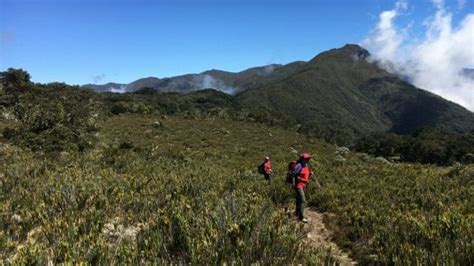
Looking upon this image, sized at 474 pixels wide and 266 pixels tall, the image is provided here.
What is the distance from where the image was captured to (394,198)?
11047mm

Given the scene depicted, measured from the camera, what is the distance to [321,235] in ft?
28.2

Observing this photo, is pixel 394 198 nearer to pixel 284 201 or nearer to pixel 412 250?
pixel 284 201

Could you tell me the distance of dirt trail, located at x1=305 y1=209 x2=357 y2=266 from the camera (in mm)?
6969

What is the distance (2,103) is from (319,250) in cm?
4301

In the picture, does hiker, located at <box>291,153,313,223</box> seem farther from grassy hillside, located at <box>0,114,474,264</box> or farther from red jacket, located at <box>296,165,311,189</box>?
grassy hillside, located at <box>0,114,474,264</box>

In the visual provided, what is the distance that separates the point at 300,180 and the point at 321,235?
5.05 feet

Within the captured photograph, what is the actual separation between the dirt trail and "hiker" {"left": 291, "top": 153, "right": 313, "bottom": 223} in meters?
0.37

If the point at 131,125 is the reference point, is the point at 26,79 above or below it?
above

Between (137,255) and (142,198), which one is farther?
(142,198)

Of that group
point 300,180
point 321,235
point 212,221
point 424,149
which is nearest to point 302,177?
point 300,180

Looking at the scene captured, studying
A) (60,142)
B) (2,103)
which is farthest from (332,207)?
(2,103)

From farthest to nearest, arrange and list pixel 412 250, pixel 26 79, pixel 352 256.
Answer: pixel 26 79
pixel 352 256
pixel 412 250

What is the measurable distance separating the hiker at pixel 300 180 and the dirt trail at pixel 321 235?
37 centimetres

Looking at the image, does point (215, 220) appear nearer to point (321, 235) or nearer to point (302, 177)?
point (321, 235)
